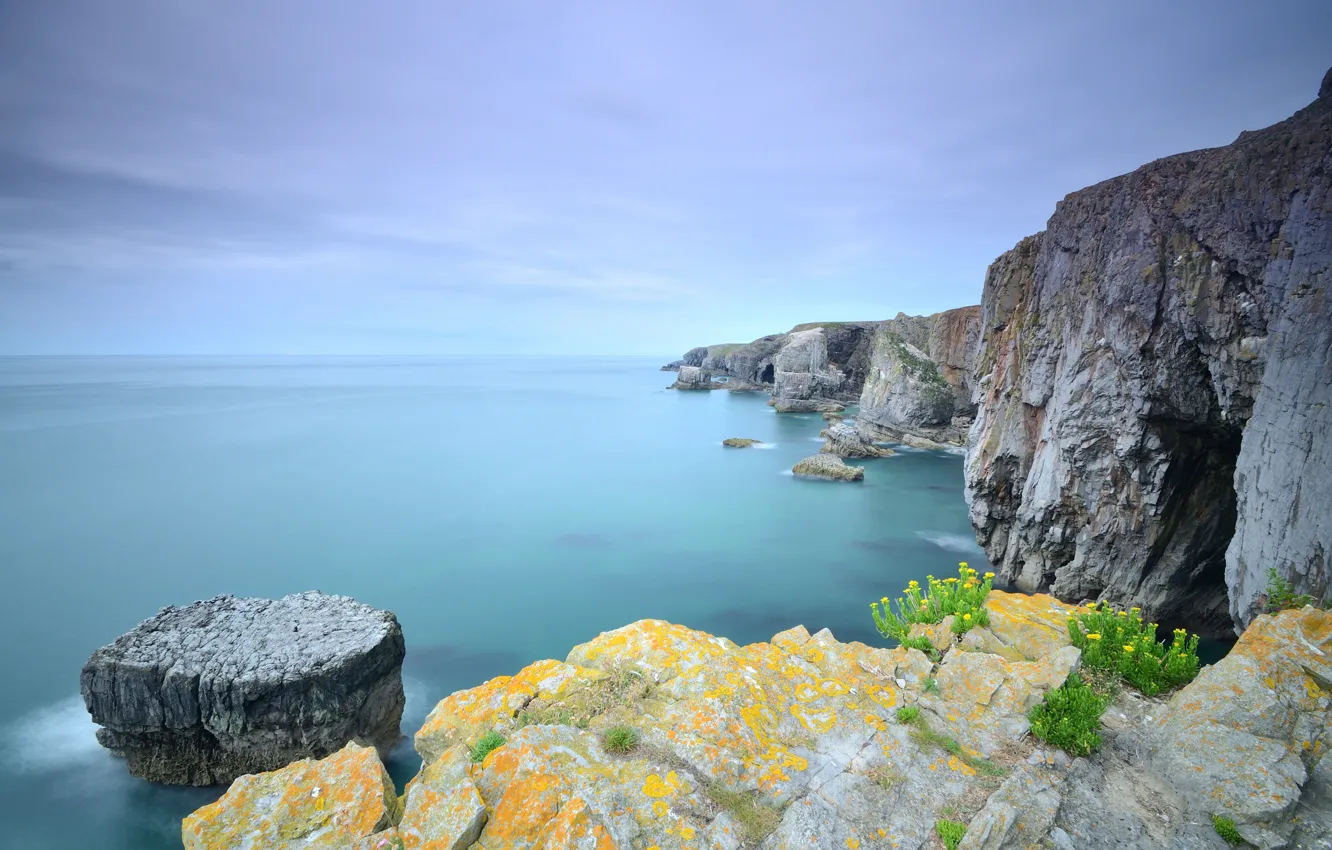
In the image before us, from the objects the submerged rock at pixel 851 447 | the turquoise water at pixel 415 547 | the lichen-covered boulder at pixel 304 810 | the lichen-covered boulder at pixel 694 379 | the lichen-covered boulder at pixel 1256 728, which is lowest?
the turquoise water at pixel 415 547

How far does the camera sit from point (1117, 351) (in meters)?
14.4

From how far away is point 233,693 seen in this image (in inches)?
425

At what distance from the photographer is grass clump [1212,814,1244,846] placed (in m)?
4.68

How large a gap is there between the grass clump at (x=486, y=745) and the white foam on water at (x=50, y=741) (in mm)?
13267

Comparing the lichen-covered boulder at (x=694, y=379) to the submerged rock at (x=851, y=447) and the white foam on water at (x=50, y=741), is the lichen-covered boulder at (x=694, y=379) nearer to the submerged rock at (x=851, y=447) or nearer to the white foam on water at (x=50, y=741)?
the submerged rock at (x=851, y=447)

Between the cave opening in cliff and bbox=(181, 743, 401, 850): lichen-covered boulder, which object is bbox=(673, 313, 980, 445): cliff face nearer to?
the cave opening in cliff

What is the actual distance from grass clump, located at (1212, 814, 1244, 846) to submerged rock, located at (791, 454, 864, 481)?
115ft

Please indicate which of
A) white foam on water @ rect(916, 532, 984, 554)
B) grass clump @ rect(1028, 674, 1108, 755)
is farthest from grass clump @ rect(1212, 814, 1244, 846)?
white foam on water @ rect(916, 532, 984, 554)

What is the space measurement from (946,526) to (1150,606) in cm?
1443

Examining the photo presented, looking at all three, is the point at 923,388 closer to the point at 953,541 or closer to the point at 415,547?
the point at 953,541

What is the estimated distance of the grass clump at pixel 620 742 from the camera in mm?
5516

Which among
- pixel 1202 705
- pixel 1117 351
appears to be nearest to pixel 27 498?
pixel 1202 705

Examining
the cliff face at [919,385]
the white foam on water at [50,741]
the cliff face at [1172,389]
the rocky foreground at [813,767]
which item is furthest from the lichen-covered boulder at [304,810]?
the cliff face at [919,385]

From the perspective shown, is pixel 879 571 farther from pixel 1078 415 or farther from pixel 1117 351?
pixel 1117 351
